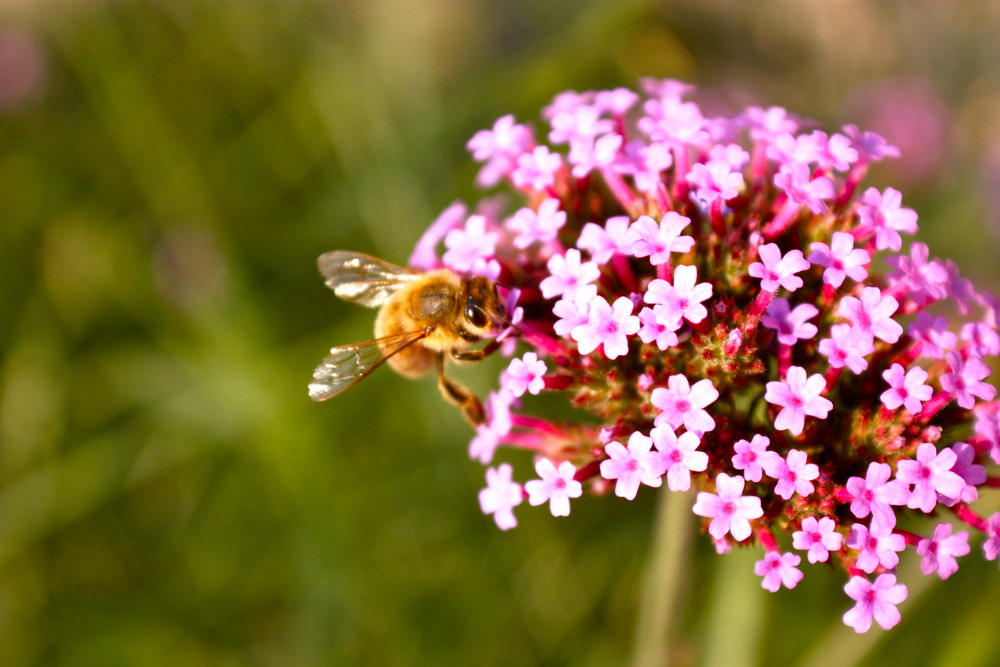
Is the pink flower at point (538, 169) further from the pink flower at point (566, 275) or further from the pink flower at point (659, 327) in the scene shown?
the pink flower at point (659, 327)

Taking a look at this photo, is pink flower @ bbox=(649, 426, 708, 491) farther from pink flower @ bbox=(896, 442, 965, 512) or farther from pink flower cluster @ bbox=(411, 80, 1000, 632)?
pink flower @ bbox=(896, 442, 965, 512)

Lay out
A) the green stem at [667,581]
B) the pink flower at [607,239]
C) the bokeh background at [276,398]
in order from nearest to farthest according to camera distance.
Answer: the pink flower at [607,239] → the green stem at [667,581] → the bokeh background at [276,398]

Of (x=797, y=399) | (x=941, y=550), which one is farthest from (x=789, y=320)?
(x=941, y=550)

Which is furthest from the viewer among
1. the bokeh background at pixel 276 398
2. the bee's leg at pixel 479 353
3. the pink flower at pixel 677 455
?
the bokeh background at pixel 276 398

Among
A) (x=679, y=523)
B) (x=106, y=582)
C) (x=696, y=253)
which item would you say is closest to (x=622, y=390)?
(x=696, y=253)

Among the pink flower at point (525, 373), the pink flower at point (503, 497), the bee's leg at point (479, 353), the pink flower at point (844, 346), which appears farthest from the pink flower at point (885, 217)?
the pink flower at point (503, 497)

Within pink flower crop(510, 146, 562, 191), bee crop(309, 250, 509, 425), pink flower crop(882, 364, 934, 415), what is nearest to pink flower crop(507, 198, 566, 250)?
pink flower crop(510, 146, 562, 191)

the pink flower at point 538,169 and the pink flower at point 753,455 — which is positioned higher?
the pink flower at point 538,169
